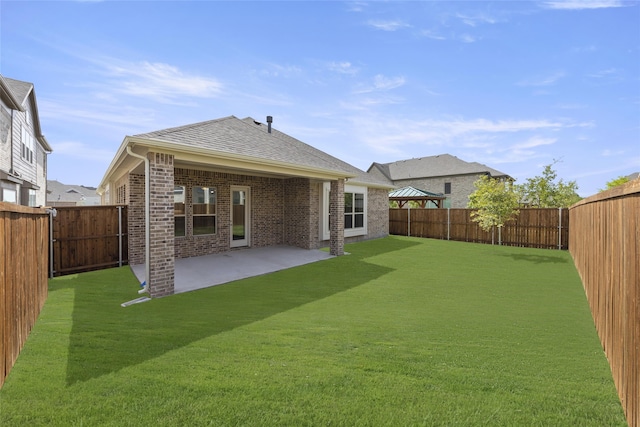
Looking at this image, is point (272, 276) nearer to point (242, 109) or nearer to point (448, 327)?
point (448, 327)

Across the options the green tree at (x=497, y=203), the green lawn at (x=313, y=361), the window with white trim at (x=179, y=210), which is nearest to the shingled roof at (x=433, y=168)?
the green tree at (x=497, y=203)

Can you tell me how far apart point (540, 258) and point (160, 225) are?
516 inches

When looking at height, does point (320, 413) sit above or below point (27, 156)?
below

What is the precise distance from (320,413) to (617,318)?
3132mm

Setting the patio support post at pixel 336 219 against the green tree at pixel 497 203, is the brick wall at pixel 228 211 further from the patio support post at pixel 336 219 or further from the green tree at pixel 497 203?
the green tree at pixel 497 203

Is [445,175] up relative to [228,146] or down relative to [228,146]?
up

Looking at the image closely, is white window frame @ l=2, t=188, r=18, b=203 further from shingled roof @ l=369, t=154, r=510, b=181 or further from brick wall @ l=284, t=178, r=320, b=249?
shingled roof @ l=369, t=154, r=510, b=181

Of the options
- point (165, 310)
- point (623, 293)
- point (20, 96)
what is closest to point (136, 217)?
point (165, 310)

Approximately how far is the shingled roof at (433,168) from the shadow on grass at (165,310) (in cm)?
2577

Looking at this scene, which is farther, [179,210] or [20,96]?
[20,96]

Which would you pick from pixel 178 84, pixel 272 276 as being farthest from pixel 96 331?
pixel 178 84

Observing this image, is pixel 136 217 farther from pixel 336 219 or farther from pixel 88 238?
pixel 336 219

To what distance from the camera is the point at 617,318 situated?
3070 mm

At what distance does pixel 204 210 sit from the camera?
10.7 metres
